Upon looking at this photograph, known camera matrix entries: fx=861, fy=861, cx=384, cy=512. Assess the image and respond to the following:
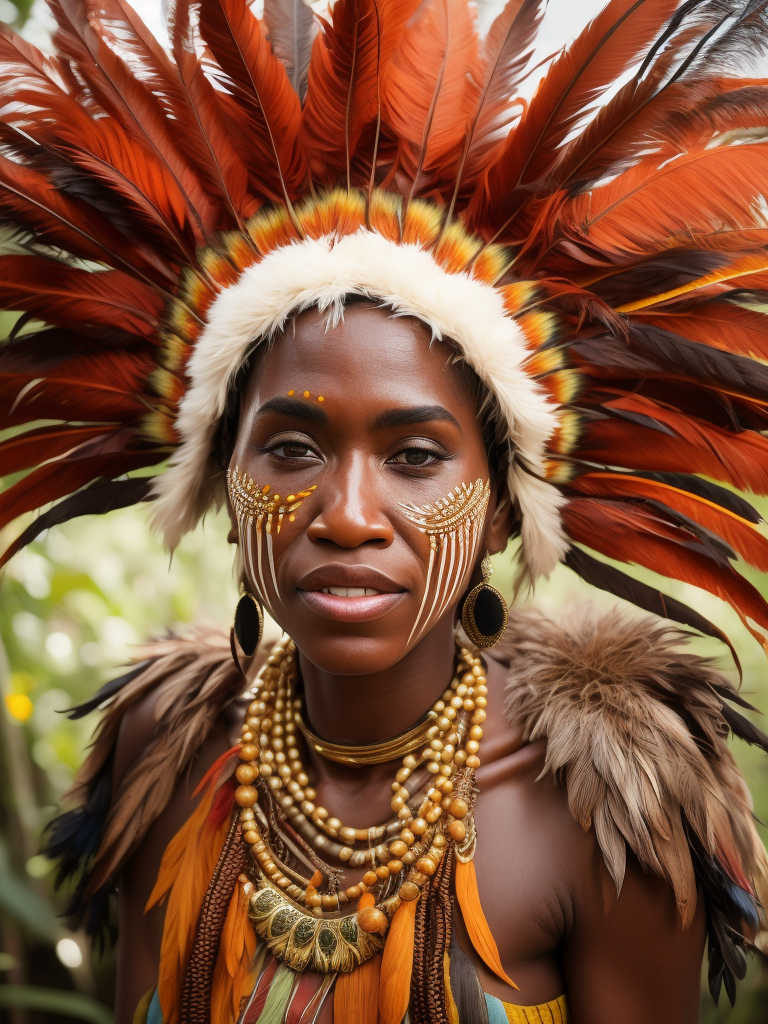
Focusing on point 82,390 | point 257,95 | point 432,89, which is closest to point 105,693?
point 82,390

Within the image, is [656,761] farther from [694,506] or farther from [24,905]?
[24,905]

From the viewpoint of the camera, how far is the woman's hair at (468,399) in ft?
4.95

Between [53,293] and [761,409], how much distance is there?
53.2 inches

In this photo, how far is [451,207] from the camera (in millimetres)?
1559

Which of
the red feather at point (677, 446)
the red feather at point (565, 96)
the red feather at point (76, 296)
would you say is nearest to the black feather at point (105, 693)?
the red feather at point (76, 296)

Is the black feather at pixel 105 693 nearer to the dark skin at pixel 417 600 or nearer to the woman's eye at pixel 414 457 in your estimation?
the dark skin at pixel 417 600

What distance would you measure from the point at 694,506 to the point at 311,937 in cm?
108

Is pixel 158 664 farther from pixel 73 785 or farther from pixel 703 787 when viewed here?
pixel 703 787

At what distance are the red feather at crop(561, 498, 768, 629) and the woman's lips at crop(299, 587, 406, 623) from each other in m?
0.52

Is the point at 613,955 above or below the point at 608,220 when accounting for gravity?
below

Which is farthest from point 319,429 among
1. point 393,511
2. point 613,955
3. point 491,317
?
point 613,955

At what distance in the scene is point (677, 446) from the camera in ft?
5.36

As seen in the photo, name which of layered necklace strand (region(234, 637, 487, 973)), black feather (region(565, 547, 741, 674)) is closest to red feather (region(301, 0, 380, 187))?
black feather (region(565, 547, 741, 674))

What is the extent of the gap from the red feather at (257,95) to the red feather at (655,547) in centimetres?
85
